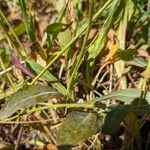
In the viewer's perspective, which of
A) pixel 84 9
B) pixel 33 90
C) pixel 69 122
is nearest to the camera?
pixel 69 122

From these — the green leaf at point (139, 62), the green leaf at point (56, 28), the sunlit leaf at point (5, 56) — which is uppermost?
the green leaf at point (56, 28)

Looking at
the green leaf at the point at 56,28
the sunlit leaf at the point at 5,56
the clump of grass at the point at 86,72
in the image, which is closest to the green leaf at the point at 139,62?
the clump of grass at the point at 86,72

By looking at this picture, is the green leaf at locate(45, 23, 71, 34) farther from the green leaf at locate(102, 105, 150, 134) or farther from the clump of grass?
the green leaf at locate(102, 105, 150, 134)

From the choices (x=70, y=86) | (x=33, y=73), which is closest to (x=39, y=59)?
(x=33, y=73)

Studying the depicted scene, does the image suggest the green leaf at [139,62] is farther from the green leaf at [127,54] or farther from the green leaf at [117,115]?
the green leaf at [117,115]

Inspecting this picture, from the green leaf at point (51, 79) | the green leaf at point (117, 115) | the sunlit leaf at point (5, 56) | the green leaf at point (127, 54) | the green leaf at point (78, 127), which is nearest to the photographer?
the green leaf at point (78, 127)

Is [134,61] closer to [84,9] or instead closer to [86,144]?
[86,144]

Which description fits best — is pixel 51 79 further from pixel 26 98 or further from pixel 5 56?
pixel 5 56

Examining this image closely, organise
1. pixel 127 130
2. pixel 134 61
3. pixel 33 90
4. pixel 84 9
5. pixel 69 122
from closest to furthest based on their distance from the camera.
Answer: pixel 69 122 → pixel 33 90 → pixel 127 130 → pixel 134 61 → pixel 84 9
